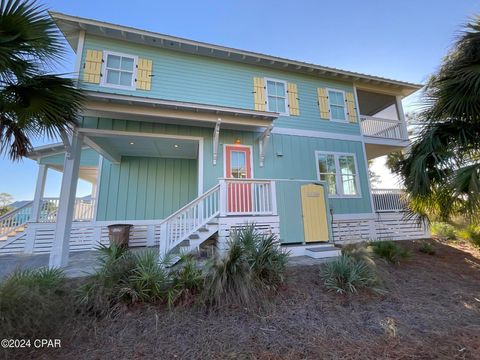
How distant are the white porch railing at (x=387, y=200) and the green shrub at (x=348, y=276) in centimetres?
589

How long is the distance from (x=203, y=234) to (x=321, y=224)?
3.51 meters

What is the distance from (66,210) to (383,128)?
12.7 meters

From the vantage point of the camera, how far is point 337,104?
31.2 feet

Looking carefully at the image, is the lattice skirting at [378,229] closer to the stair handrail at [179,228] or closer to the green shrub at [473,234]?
the green shrub at [473,234]

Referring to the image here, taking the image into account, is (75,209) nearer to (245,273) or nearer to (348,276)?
(245,273)

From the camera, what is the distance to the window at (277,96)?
8.66m

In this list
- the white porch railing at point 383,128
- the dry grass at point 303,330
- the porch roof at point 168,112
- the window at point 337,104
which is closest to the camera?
the dry grass at point 303,330

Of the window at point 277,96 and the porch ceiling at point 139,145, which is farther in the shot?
the window at point 277,96

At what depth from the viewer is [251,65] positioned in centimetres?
865

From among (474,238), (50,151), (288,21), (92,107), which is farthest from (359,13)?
(50,151)

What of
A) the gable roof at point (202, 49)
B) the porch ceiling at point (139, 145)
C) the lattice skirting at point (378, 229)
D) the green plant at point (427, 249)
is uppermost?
the gable roof at point (202, 49)

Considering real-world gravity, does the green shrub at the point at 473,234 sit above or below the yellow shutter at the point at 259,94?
below

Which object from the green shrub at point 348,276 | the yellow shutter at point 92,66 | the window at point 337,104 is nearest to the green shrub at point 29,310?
the green shrub at point 348,276

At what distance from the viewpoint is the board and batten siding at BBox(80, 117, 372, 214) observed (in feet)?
22.1
